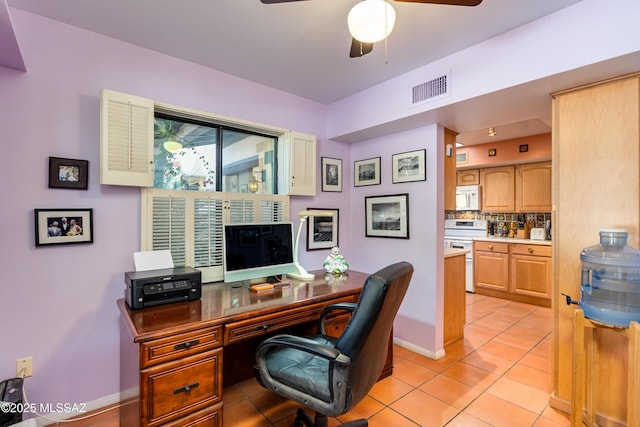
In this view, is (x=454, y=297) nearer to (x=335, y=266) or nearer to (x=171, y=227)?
(x=335, y=266)

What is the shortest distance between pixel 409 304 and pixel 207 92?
2.75 meters

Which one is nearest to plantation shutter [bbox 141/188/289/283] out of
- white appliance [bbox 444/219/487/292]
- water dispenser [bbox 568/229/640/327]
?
water dispenser [bbox 568/229/640/327]

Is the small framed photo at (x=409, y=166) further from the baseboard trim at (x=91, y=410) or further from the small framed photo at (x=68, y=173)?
the baseboard trim at (x=91, y=410)

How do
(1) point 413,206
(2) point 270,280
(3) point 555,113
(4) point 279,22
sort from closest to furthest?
(4) point 279,22
(3) point 555,113
(2) point 270,280
(1) point 413,206

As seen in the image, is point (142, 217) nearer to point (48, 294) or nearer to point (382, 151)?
point (48, 294)

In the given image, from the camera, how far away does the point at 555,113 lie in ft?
6.77

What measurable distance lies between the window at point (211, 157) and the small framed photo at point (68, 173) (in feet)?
1.45

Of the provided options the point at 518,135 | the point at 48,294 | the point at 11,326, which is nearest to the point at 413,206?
the point at 518,135

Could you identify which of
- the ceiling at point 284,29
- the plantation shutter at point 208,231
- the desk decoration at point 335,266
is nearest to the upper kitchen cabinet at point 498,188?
the ceiling at point 284,29

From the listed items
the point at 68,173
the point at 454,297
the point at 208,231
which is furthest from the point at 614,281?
the point at 68,173

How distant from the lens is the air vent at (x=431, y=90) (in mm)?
2340

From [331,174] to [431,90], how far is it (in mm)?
1374

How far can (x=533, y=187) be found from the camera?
4508 mm

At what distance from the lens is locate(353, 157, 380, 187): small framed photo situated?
330 cm
